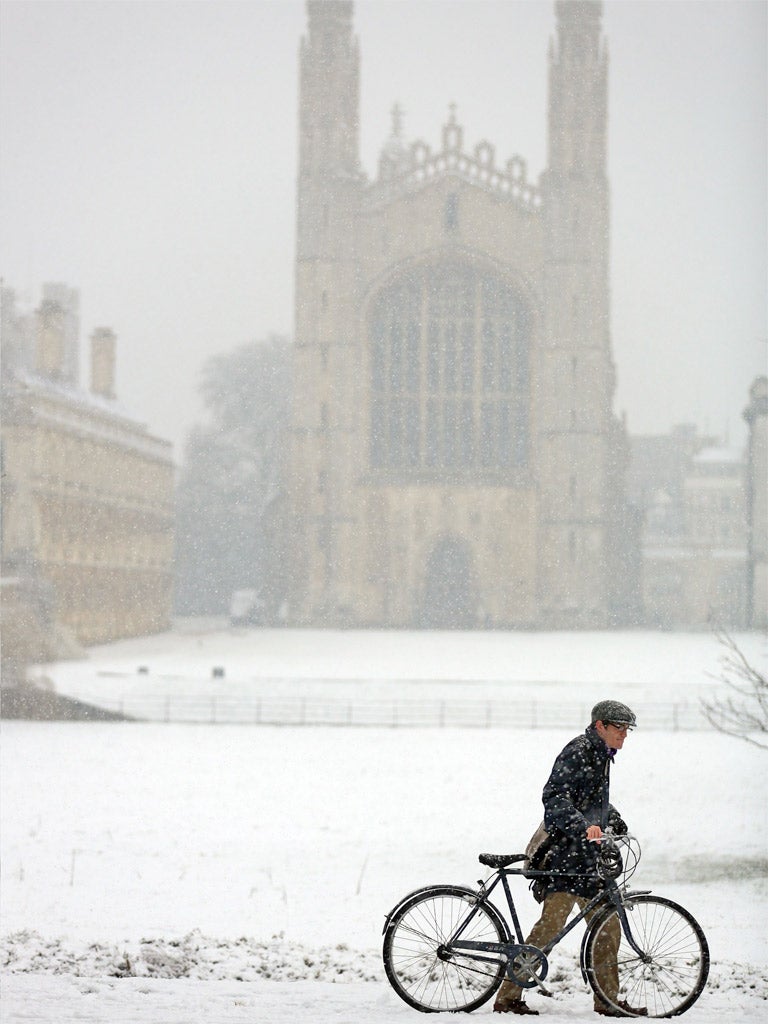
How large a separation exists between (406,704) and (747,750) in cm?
401

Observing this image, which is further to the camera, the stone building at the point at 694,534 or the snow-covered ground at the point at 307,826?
the stone building at the point at 694,534

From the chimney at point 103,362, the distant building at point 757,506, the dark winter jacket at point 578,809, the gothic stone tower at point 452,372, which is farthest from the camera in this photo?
the gothic stone tower at point 452,372

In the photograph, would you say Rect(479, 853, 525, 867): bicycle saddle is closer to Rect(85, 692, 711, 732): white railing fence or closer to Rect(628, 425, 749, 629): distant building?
Rect(628, 425, 749, 629): distant building

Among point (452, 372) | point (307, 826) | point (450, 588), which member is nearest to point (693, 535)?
point (450, 588)

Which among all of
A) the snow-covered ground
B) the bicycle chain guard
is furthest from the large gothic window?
the bicycle chain guard

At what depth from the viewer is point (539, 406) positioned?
1972cm

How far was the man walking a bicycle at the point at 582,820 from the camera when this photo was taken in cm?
498

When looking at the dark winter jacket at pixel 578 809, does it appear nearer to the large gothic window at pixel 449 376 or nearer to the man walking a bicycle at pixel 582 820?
the man walking a bicycle at pixel 582 820

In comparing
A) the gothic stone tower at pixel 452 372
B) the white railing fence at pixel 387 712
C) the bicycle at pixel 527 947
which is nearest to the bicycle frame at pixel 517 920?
the bicycle at pixel 527 947

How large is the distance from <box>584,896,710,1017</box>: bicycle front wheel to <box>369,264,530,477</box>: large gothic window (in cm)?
1116

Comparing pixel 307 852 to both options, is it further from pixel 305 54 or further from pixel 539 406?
pixel 539 406

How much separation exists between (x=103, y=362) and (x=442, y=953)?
710 cm

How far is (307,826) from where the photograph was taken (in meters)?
11.4

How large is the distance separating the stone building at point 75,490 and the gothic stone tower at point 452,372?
5.08 feet
